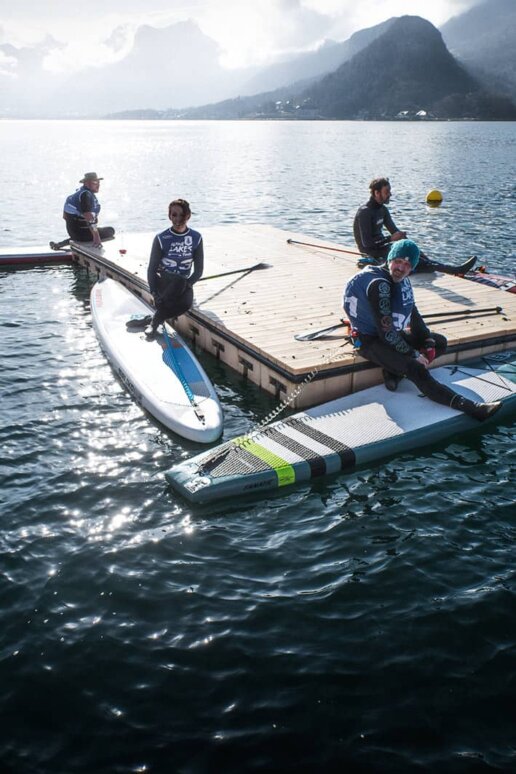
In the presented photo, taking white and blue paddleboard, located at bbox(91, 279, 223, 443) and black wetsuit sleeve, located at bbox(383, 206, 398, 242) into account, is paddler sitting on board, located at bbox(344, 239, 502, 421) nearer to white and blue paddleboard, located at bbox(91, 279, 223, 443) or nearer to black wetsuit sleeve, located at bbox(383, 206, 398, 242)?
white and blue paddleboard, located at bbox(91, 279, 223, 443)

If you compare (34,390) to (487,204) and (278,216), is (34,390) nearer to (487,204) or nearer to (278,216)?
(278,216)

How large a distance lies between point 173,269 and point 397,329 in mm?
4585

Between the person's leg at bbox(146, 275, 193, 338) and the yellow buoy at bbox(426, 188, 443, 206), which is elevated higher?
the yellow buoy at bbox(426, 188, 443, 206)

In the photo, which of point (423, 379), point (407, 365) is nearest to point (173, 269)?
point (407, 365)

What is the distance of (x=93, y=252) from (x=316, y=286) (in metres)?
7.93

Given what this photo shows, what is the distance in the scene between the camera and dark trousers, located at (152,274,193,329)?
12.1 metres

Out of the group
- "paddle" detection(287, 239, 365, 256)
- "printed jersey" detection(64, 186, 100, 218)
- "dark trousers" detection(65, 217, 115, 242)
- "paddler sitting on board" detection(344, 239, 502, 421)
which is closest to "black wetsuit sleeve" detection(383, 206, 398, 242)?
"paddle" detection(287, 239, 365, 256)

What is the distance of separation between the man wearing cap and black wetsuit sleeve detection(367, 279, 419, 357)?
39.5 ft

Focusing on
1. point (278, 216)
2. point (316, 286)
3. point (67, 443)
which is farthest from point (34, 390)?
point (278, 216)

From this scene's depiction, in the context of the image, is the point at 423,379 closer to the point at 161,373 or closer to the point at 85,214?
the point at 161,373

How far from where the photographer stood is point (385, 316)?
9.77 meters

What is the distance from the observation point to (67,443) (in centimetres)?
953

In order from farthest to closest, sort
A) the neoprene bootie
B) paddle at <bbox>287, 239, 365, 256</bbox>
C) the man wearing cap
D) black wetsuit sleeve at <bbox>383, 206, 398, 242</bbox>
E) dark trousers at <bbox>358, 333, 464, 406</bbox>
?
the man wearing cap
paddle at <bbox>287, 239, 365, 256</bbox>
black wetsuit sleeve at <bbox>383, 206, 398, 242</bbox>
dark trousers at <bbox>358, 333, 464, 406</bbox>
the neoprene bootie

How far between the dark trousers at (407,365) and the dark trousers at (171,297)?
12.2 feet
